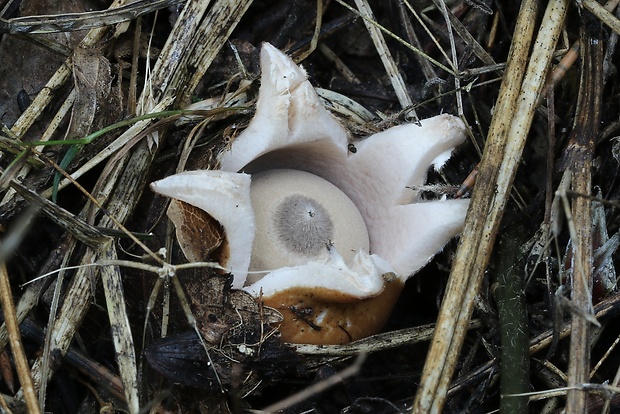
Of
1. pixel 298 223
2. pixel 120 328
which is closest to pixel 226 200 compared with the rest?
pixel 298 223

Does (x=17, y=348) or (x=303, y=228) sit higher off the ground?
(x=303, y=228)

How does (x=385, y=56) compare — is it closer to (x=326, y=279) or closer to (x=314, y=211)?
(x=314, y=211)

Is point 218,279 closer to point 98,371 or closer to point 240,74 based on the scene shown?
point 98,371

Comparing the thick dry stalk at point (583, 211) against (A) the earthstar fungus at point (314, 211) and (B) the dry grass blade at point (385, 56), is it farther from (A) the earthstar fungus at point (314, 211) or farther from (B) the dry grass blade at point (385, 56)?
(B) the dry grass blade at point (385, 56)

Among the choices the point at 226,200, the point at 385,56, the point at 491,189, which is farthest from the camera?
the point at 385,56

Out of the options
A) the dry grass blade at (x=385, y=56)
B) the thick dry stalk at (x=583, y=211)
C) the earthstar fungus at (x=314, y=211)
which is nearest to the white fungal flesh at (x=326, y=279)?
the earthstar fungus at (x=314, y=211)

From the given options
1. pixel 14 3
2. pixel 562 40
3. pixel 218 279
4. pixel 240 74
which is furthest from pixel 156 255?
pixel 562 40
